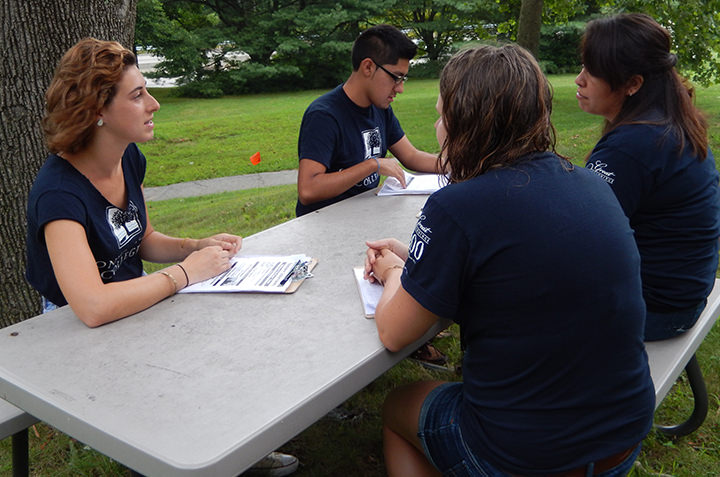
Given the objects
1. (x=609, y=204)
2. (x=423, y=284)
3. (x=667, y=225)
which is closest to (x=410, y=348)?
(x=423, y=284)

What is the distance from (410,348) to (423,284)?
246 mm

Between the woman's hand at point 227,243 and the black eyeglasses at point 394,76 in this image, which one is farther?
A: the black eyeglasses at point 394,76

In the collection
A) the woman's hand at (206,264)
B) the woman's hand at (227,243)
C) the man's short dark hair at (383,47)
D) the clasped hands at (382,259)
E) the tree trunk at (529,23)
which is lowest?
the woman's hand at (227,243)

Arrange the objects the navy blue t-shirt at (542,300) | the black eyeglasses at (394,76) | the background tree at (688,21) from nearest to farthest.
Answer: the navy blue t-shirt at (542,300), the black eyeglasses at (394,76), the background tree at (688,21)

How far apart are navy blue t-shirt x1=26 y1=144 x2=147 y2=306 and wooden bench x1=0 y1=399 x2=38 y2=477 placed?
0.43 m

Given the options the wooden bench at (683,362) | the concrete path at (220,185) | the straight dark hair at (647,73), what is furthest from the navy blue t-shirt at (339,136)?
the concrete path at (220,185)

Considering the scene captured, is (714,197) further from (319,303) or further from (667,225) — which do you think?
(319,303)

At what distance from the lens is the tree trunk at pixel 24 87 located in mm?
2969

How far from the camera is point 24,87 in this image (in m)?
3.03

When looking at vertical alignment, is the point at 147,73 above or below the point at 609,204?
below

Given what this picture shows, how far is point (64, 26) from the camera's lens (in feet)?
10.0

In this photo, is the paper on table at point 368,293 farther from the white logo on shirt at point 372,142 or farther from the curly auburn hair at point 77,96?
the white logo on shirt at point 372,142

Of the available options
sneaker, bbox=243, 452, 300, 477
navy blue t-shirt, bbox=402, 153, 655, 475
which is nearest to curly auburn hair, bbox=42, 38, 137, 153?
navy blue t-shirt, bbox=402, 153, 655, 475

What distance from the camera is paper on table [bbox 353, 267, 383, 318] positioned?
171cm
